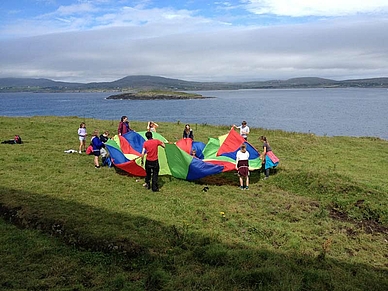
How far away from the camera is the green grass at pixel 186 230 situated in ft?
24.2

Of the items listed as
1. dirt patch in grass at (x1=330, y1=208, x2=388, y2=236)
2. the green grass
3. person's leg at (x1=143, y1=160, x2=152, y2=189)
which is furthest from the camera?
person's leg at (x1=143, y1=160, x2=152, y2=189)

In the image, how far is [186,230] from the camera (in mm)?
9625

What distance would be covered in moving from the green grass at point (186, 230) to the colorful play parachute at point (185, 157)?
50 centimetres

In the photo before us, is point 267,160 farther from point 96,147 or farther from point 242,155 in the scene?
point 96,147

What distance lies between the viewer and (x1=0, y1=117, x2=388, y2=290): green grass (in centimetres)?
738

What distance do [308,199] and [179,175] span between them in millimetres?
5296

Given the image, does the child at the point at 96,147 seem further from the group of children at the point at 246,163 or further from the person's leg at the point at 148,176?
the group of children at the point at 246,163

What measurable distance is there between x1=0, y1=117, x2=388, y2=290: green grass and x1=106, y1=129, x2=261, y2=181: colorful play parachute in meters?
0.50

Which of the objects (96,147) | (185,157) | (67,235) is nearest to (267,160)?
(185,157)

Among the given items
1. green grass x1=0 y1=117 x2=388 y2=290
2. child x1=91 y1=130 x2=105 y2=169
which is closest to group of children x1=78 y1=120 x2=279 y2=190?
child x1=91 y1=130 x2=105 y2=169

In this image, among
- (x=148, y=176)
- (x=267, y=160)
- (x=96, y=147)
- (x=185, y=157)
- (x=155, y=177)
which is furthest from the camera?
(x=267, y=160)

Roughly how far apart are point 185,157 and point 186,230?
17.6ft

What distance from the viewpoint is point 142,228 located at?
9.50 metres

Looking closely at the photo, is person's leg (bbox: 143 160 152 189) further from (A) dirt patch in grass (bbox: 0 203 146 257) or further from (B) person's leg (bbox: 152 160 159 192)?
(A) dirt patch in grass (bbox: 0 203 146 257)
